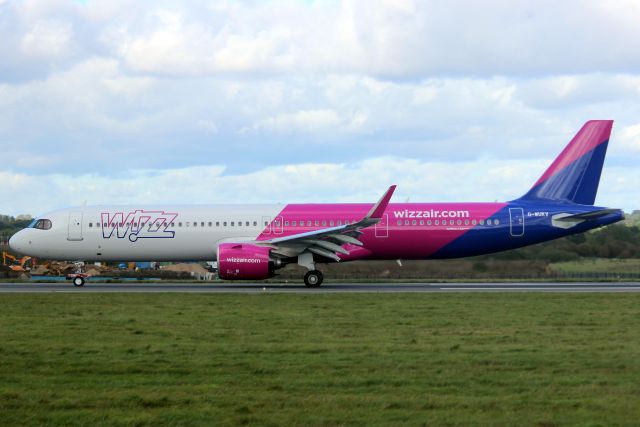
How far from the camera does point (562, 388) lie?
34.2ft

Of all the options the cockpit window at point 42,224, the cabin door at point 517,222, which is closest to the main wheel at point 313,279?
the cabin door at point 517,222

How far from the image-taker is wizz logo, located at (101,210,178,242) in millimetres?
32344

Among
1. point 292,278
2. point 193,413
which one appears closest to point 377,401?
point 193,413

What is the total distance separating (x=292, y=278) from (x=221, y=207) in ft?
21.8

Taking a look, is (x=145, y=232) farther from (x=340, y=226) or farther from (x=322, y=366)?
(x=322, y=366)

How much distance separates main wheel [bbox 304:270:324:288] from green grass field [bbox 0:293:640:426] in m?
9.60

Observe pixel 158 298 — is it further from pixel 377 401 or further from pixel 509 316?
pixel 377 401

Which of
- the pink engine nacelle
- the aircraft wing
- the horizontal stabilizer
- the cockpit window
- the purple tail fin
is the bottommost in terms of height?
the pink engine nacelle

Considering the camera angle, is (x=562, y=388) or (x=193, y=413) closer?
(x=193, y=413)

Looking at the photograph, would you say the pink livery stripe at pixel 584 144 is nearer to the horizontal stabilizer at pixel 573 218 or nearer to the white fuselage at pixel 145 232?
the horizontal stabilizer at pixel 573 218

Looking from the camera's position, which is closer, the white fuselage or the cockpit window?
the white fuselage

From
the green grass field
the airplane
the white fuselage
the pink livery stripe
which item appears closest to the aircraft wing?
the airplane

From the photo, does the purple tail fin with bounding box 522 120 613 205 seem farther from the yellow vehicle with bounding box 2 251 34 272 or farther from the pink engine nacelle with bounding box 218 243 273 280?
the yellow vehicle with bounding box 2 251 34 272

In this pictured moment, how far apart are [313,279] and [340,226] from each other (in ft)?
7.08
